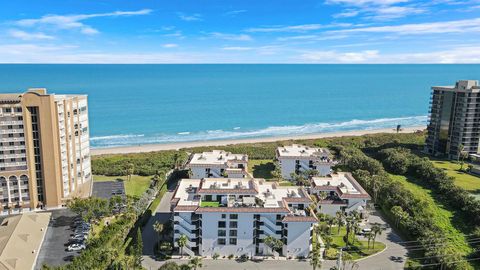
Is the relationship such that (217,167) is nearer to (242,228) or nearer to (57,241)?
(242,228)

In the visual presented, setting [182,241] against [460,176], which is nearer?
[182,241]

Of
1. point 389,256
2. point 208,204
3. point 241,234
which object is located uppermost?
point 208,204

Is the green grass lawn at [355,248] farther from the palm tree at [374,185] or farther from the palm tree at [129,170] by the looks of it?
the palm tree at [129,170]

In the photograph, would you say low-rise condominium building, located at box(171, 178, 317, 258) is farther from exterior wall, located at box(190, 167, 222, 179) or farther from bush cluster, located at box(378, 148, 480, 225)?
bush cluster, located at box(378, 148, 480, 225)

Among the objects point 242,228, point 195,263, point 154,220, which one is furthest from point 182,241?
point 154,220

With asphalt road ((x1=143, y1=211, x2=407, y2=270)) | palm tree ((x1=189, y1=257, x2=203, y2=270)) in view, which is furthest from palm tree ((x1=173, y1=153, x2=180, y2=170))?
palm tree ((x1=189, y1=257, x2=203, y2=270))

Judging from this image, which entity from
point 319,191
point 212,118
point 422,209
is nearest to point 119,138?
point 212,118

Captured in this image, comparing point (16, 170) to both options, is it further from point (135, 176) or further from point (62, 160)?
point (135, 176)
